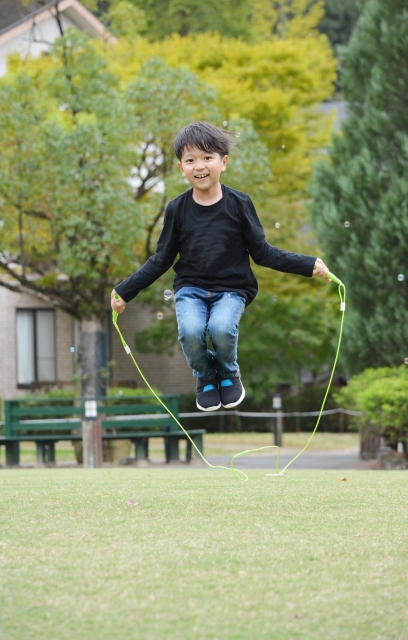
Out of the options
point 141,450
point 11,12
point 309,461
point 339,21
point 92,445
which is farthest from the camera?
point 339,21

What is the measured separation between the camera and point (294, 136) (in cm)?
2692

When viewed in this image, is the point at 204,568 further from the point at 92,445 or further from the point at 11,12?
the point at 11,12

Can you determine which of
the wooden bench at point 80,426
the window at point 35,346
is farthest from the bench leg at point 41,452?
the window at point 35,346

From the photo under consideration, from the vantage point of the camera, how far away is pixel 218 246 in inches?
237

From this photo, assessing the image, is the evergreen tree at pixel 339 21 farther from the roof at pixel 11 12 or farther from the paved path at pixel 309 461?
the paved path at pixel 309 461

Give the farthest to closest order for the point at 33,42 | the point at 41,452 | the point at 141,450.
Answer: the point at 33,42, the point at 41,452, the point at 141,450

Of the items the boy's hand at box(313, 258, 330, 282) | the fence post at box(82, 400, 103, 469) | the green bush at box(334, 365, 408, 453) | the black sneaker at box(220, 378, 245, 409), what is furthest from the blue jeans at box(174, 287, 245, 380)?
the green bush at box(334, 365, 408, 453)

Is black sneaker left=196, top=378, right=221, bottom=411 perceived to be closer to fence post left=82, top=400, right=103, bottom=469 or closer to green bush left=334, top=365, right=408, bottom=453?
fence post left=82, top=400, right=103, bottom=469

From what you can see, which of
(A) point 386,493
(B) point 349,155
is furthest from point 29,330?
(A) point 386,493

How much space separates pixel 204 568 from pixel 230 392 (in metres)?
2.92

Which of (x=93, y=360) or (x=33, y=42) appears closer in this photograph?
(x=93, y=360)

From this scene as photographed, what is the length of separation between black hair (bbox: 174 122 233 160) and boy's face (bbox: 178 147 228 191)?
0.03 meters

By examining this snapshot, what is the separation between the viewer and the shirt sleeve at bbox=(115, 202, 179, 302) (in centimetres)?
611

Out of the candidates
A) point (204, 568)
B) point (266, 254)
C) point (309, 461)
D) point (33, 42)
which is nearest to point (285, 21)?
point (33, 42)
